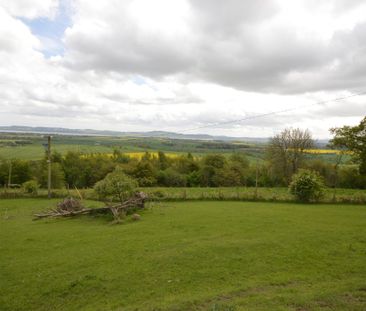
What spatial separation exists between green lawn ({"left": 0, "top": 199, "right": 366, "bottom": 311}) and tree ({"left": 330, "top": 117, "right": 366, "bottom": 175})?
69.3 feet

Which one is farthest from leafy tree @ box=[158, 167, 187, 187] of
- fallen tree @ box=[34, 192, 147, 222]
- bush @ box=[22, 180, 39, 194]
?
fallen tree @ box=[34, 192, 147, 222]

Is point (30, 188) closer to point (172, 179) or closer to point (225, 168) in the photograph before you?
point (172, 179)

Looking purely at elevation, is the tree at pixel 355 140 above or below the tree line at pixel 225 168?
above

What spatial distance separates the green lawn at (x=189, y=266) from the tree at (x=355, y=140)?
2111cm

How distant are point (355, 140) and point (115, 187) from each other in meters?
31.8

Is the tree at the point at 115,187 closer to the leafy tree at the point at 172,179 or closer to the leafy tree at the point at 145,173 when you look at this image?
the leafy tree at the point at 145,173

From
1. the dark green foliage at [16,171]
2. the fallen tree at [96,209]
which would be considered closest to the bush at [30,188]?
the fallen tree at [96,209]

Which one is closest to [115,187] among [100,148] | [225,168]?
[225,168]

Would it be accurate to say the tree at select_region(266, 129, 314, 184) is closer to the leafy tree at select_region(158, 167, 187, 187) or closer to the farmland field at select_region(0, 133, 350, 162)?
the leafy tree at select_region(158, 167, 187, 187)

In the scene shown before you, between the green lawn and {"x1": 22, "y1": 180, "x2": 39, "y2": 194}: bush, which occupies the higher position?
the green lawn

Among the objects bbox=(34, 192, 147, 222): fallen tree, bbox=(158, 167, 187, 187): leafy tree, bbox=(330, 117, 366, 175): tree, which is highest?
bbox=(330, 117, 366, 175): tree

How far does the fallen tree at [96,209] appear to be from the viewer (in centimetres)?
2333

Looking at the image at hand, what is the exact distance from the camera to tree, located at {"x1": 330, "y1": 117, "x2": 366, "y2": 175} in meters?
36.8

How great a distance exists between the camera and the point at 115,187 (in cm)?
2462
